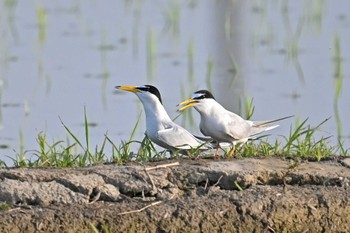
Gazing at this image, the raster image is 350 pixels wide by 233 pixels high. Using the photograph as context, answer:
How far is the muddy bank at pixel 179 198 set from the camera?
5609 mm

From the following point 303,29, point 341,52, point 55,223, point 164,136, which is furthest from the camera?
point 303,29

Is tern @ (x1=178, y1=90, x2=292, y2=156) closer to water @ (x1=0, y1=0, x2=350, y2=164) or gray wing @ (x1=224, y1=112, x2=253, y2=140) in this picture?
gray wing @ (x1=224, y1=112, x2=253, y2=140)

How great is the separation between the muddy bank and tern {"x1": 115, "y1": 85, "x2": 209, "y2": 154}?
14.5 inches

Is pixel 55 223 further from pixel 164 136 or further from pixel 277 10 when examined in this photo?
pixel 277 10

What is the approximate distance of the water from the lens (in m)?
9.80

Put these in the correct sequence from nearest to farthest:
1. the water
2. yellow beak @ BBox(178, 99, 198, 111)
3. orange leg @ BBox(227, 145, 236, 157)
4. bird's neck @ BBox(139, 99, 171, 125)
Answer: orange leg @ BBox(227, 145, 236, 157), yellow beak @ BBox(178, 99, 198, 111), bird's neck @ BBox(139, 99, 171, 125), the water

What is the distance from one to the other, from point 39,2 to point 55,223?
28.6 ft

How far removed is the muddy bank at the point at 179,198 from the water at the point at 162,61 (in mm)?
2574

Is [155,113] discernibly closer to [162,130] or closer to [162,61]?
[162,130]

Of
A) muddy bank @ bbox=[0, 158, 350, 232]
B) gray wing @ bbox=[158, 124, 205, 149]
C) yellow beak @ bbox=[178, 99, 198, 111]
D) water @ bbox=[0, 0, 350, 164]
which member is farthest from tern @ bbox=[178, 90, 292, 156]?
water @ bbox=[0, 0, 350, 164]

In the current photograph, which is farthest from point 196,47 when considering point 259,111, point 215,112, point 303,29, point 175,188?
point 175,188

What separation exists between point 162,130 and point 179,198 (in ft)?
2.90

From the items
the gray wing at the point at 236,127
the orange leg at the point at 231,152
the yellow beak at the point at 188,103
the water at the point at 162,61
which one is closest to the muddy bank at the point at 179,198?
the orange leg at the point at 231,152

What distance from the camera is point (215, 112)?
670cm
